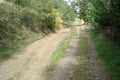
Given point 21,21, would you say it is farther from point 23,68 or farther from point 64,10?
point 64,10

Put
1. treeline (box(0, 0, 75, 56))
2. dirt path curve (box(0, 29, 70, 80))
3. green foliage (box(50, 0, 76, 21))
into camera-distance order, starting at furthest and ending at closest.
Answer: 1. green foliage (box(50, 0, 76, 21))
2. treeline (box(0, 0, 75, 56))
3. dirt path curve (box(0, 29, 70, 80))

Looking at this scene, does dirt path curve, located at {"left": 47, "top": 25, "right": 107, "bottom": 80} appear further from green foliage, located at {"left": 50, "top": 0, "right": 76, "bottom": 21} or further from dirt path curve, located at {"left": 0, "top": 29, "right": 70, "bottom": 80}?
green foliage, located at {"left": 50, "top": 0, "right": 76, "bottom": 21}

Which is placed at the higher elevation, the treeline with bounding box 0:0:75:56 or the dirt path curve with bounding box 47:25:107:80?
the treeline with bounding box 0:0:75:56

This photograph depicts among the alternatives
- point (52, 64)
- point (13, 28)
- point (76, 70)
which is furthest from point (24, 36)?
point (76, 70)

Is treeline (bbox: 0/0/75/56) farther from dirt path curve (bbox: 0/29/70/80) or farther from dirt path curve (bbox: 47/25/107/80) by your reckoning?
dirt path curve (bbox: 47/25/107/80)

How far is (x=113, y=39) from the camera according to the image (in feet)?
83.7

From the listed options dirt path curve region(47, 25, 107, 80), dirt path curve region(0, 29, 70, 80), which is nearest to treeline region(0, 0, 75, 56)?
dirt path curve region(0, 29, 70, 80)

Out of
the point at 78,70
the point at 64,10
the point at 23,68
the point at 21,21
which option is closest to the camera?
the point at 78,70

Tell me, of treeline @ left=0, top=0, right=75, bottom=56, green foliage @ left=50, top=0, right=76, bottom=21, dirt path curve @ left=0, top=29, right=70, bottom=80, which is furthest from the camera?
green foliage @ left=50, top=0, right=76, bottom=21

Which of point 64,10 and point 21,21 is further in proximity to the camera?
point 64,10

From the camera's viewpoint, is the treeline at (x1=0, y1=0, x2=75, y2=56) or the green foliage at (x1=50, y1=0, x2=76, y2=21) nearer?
the treeline at (x1=0, y1=0, x2=75, y2=56)

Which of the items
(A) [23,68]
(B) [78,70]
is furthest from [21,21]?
(B) [78,70]

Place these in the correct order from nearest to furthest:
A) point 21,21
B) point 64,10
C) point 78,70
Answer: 1. point 78,70
2. point 21,21
3. point 64,10

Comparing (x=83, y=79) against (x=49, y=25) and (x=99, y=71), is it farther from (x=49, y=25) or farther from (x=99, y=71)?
(x=49, y=25)
